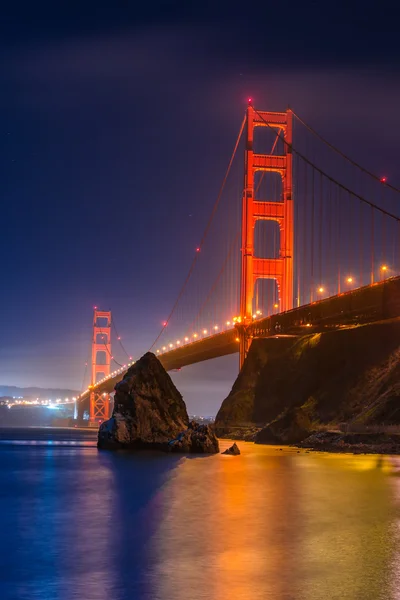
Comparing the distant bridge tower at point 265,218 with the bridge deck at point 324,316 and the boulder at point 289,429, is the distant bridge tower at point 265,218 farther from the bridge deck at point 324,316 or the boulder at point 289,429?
the boulder at point 289,429

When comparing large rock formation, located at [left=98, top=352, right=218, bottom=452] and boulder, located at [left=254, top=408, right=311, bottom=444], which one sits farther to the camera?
boulder, located at [left=254, top=408, right=311, bottom=444]

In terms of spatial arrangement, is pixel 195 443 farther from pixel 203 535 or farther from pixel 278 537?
pixel 278 537

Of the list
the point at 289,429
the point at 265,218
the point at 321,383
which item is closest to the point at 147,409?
the point at 289,429

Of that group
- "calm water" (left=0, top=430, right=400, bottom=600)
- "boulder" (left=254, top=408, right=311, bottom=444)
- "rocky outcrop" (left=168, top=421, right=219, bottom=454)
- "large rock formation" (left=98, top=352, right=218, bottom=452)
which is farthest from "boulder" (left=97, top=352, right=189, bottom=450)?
"calm water" (left=0, top=430, right=400, bottom=600)

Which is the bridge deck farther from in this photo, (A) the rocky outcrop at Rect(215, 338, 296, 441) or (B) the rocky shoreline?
(B) the rocky shoreline

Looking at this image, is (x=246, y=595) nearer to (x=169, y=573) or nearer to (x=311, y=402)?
(x=169, y=573)

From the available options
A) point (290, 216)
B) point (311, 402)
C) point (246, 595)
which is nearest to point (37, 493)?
point (246, 595)
